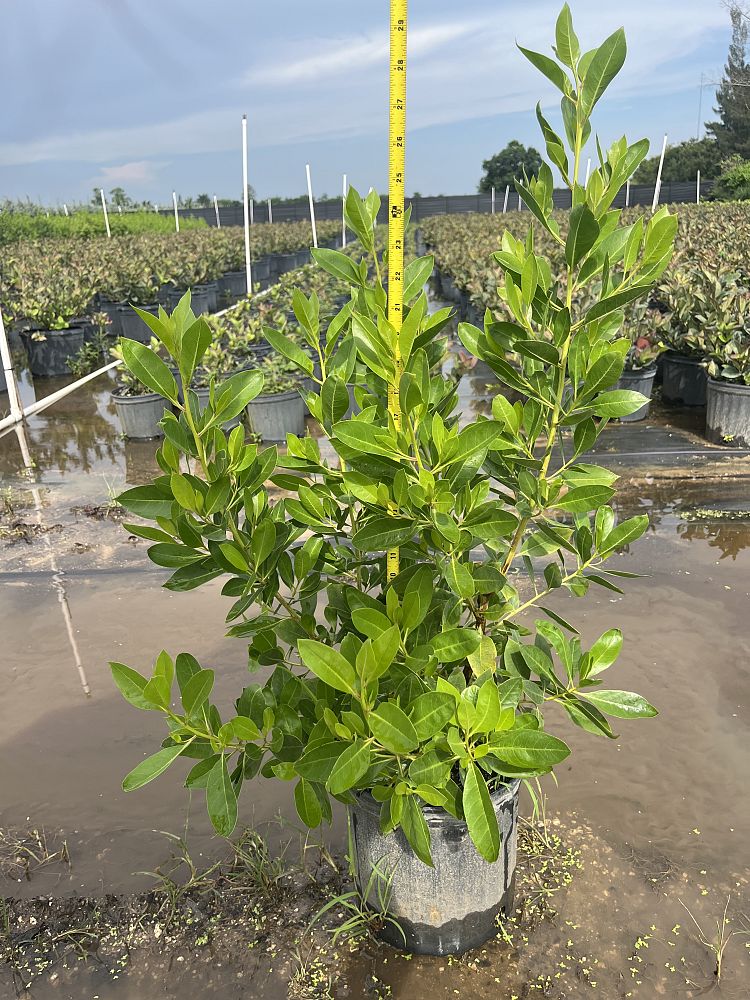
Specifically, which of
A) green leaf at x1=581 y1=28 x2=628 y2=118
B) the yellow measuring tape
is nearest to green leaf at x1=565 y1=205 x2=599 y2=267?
green leaf at x1=581 y1=28 x2=628 y2=118

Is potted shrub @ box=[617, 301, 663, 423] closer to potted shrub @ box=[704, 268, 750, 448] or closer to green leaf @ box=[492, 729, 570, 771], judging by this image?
potted shrub @ box=[704, 268, 750, 448]

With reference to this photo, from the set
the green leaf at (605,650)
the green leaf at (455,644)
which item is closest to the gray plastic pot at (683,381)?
the green leaf at (605,650)

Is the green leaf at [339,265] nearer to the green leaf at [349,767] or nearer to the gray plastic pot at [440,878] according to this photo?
the green leaf at [349,767]

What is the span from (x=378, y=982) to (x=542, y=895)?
54 centimetres

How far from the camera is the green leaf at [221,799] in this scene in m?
1.53

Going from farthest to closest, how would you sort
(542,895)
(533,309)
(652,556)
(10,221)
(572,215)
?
(10,221) < (652,556) < (542,895) < (533,309) < (572,215)

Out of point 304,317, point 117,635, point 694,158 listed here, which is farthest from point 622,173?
point 694,158

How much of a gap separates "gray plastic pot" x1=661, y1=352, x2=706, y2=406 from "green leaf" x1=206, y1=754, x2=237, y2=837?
6562 millimetres

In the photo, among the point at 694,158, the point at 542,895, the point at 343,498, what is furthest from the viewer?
the point at 694,158

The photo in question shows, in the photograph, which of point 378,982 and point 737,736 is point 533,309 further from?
point 737,736

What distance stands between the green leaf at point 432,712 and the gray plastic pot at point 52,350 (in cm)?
951

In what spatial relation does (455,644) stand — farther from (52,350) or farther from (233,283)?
(233,283)

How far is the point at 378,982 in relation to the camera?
1957mm

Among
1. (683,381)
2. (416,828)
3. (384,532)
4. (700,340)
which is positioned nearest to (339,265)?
(384,532)
